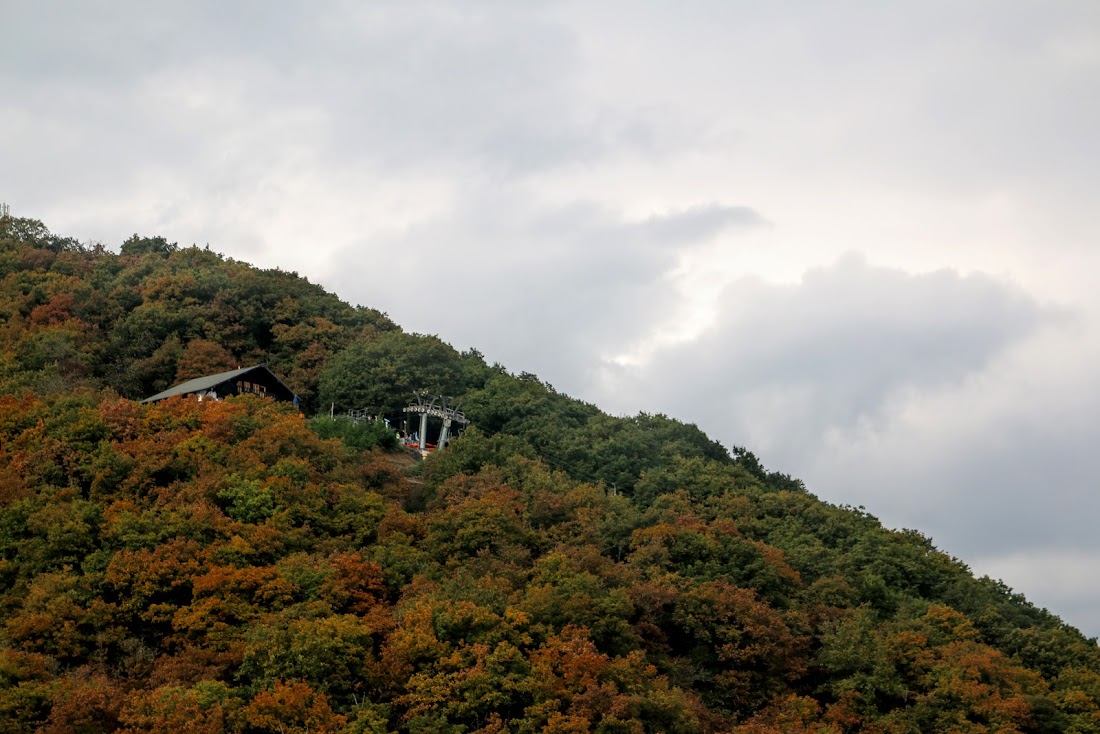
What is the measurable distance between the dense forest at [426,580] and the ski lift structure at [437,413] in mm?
761

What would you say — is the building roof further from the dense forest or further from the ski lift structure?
the ski lift structure

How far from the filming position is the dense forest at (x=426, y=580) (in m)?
36.2

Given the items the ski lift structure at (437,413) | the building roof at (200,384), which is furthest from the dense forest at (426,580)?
the building roof at (200,384)

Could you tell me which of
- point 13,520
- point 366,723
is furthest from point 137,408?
point 366,723

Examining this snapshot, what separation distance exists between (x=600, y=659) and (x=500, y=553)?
8319 mm

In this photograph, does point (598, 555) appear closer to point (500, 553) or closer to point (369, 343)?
point (500, 553)

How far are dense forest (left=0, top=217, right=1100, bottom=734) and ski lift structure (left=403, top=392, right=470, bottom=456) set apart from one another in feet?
2.50

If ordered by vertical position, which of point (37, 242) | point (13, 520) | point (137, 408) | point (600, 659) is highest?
point (37, 242)

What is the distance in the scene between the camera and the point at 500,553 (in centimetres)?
4547

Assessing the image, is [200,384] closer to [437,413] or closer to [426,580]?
[437,413]

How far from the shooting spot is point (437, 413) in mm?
62500

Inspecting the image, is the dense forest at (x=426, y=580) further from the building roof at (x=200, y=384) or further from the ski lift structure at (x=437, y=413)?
the building roof at (x=200, y=384)

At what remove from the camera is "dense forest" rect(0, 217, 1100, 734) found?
3625 centimetres

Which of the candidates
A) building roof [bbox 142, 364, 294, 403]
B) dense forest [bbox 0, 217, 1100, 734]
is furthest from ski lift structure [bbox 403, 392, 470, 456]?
building roof [bbox 142, 364, 294, 403]
